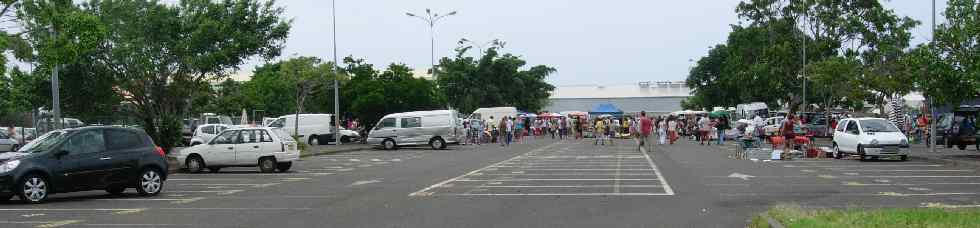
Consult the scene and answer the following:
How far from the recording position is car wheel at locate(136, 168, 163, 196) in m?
17.6

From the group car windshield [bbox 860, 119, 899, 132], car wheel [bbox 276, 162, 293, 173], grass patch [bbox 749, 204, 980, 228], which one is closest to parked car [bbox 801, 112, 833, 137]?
car windshield [bbox 860, 119, 899, 132]

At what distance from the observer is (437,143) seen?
42.9 m

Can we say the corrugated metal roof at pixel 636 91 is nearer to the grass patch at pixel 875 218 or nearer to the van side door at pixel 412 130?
the van side door at pixel 412 130

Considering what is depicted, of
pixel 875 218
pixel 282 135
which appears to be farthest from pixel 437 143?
pixel 875 218

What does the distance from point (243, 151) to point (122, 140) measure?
8.11 metres

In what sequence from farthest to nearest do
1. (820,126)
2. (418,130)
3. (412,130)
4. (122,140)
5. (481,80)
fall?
(481,80)
(820,126)
(412,130)
(418,130)
(122,140)

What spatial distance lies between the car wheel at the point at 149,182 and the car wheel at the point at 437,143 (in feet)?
81.6

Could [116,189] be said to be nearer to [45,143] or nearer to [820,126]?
[45,143]

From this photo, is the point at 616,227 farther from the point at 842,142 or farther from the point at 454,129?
the point at 454,129

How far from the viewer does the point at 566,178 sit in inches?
837

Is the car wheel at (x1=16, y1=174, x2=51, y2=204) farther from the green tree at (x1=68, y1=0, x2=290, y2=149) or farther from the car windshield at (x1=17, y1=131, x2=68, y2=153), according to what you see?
the green tree at (x1=68, y1=0, x2=290, y2=149)


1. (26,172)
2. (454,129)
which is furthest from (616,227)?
(454,129)

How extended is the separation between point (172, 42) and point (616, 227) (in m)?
21.5

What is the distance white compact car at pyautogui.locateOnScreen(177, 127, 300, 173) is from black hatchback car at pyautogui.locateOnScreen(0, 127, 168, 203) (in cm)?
723
